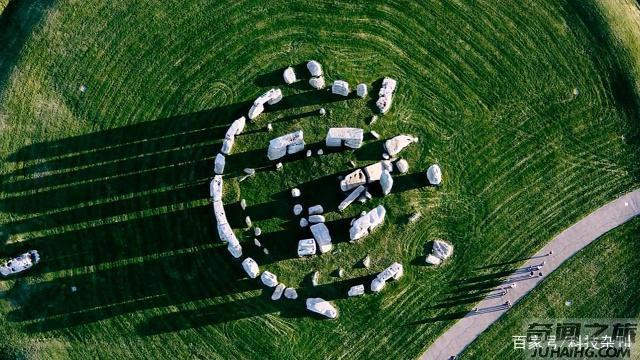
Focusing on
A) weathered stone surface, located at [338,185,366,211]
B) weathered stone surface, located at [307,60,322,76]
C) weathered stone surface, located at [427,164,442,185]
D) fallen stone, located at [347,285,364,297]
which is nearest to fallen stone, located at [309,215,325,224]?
weathered stone surface, located at [338,185,366,211]

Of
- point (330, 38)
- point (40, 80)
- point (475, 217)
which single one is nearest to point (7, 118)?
point (40, 80)

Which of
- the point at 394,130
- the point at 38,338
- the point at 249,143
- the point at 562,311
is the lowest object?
the point at 38,338

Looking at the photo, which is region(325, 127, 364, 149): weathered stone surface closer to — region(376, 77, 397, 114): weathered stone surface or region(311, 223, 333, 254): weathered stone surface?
region(376, 77, 397, 114): weathered stone surface

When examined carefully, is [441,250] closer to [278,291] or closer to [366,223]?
[366,223]

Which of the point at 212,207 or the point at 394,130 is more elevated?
the point at 394,130

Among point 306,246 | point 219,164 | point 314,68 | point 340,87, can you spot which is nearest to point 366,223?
point 306,246

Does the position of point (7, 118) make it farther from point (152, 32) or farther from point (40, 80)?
point (152, 32)
